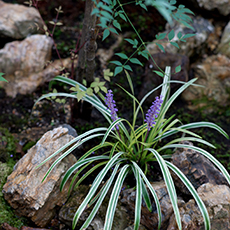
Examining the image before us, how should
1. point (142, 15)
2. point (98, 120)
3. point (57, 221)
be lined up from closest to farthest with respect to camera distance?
point (57, 221) → point (98, 120) → point (142, 15)

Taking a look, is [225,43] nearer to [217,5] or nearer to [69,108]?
[217,5]

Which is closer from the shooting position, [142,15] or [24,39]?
[24,39]

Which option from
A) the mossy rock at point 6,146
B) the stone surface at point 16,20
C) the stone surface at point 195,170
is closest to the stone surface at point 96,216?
the stone surface at point 195,170

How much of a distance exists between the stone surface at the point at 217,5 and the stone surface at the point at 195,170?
215cm

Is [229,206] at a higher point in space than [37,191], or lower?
higher

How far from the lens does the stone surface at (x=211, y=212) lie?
5.44 ft

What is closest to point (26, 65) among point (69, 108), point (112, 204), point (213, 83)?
point (69, 108)

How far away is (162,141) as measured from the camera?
2510 millimetres

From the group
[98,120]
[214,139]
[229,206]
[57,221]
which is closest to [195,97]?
[214,139]

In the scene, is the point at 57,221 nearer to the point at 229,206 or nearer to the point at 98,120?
the point at 98,120

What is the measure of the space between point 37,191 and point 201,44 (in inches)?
108

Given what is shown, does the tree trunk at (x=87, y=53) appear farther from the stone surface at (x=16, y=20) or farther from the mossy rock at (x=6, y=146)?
the stone surface at (x=16, y=20)

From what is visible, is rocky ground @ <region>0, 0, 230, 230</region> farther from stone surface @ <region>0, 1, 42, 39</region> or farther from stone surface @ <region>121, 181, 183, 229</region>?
stone surface @ <region>121, 181, 183, 229</region>

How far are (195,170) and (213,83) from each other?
61.0 inches
